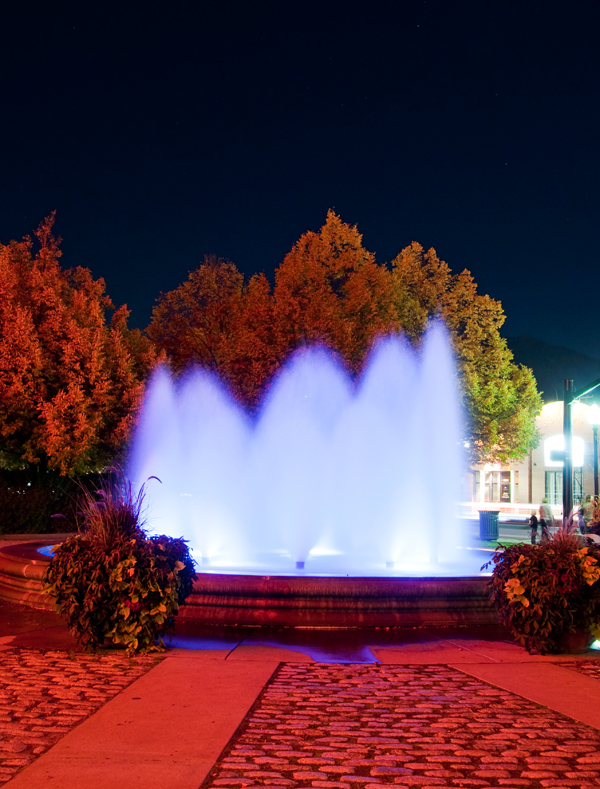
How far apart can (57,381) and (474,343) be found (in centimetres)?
1951

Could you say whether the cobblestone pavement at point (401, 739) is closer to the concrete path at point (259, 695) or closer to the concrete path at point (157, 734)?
the concrete path at point (259, 695)

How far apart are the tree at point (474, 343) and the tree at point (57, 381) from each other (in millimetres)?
14011

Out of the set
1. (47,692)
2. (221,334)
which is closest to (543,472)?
(221,334)

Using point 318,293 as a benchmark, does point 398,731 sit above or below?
below

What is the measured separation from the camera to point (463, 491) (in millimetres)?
51875

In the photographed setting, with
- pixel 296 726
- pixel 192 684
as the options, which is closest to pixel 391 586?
pixel 192 684

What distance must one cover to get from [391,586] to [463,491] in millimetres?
44742

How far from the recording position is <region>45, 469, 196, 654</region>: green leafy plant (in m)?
6.78

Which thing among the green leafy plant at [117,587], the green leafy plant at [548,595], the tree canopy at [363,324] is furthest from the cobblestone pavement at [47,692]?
the tree canopy at [363,324]

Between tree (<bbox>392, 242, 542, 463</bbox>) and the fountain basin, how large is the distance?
24.1m

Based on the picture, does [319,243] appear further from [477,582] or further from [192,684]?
[192,684]

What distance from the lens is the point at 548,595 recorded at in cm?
727

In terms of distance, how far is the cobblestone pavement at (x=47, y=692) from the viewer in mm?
4387

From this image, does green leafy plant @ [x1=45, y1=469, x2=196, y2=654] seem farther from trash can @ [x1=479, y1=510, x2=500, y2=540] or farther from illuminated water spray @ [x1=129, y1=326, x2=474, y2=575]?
trash can @ [x1=479, y1=510, x2=500, y2=540]
